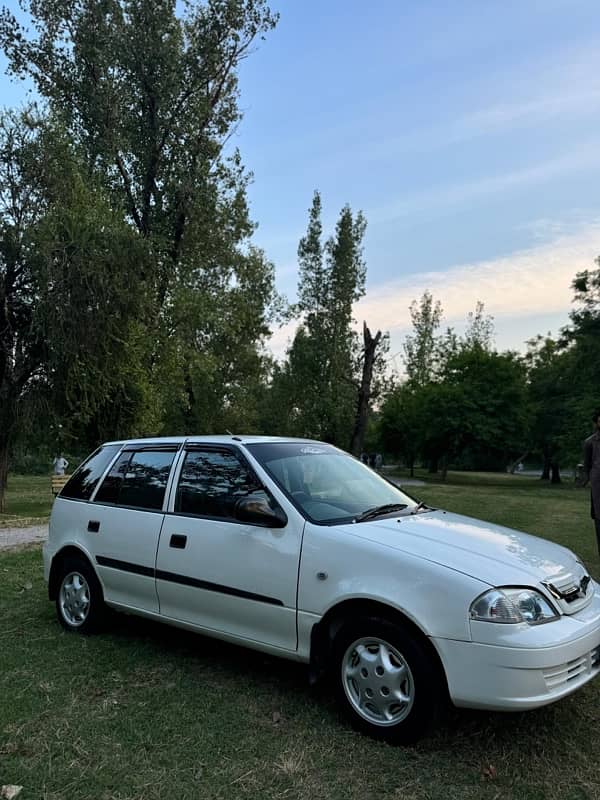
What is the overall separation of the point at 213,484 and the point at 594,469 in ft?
15.1

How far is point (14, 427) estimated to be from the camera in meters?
15.3

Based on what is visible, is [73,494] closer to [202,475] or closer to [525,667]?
[202,475]

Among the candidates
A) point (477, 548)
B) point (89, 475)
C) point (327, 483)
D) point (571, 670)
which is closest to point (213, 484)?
point (327, 483)

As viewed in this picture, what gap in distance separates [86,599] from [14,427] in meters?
11.0

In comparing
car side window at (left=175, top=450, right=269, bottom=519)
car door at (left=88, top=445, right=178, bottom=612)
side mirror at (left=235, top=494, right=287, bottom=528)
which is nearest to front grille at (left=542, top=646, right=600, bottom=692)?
side mirror at (left=235, top=494, right=287, bottom=528)

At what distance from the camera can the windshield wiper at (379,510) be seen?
13.8 ft

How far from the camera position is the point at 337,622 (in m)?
3.81

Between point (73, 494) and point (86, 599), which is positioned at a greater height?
point (73, 494)

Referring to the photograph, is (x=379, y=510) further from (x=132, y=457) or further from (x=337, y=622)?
(x=132, y=457)

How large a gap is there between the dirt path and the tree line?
3188 mm

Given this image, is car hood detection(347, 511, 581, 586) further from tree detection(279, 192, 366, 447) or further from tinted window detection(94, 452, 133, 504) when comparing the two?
tree detection(279, 192, 366, 447)

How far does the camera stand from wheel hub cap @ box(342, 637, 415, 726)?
3.48 meters

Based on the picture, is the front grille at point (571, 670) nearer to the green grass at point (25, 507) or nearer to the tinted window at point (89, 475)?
the tinted window at point (89, 475)

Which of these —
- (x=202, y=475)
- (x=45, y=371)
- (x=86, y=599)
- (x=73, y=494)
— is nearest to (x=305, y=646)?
(x=202, y=475)
